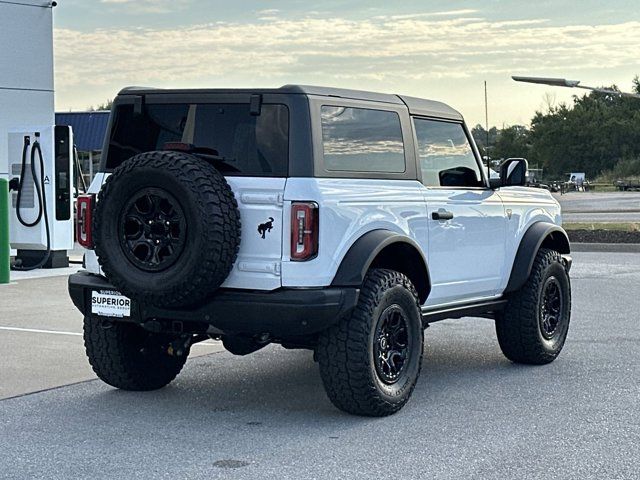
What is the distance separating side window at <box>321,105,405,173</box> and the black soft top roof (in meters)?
0.10

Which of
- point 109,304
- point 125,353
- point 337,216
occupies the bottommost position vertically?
point 125,353

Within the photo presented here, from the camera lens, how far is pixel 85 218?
7000mm

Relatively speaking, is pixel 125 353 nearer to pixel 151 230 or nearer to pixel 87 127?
pixel 151 230

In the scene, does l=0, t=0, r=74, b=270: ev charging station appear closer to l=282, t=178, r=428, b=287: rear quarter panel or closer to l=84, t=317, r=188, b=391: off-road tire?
l=84, t=317, r=188, b=391: off-road tire

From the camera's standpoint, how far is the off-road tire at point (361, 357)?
6402mm

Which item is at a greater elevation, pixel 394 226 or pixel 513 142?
pixel 513 142

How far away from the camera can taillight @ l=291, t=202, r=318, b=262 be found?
6223 millimetres

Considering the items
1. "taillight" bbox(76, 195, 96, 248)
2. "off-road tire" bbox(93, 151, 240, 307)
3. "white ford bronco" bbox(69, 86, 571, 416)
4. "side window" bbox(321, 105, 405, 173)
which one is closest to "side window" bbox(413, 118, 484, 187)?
"white ford bronco" bbox(69, 86, 571, 416)

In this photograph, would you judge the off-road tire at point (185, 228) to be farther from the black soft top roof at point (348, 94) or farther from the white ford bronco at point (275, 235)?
the black soft top roof at point (348, 94)

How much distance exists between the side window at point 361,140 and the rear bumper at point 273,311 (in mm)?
827

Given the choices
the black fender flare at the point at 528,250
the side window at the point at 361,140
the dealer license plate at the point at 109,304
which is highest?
the side window at the point at 361,140

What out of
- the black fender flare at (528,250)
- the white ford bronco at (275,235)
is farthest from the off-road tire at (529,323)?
the white ford bronco at (275,235)

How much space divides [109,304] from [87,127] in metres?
49.7

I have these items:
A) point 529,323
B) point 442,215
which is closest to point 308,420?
point 442,215
